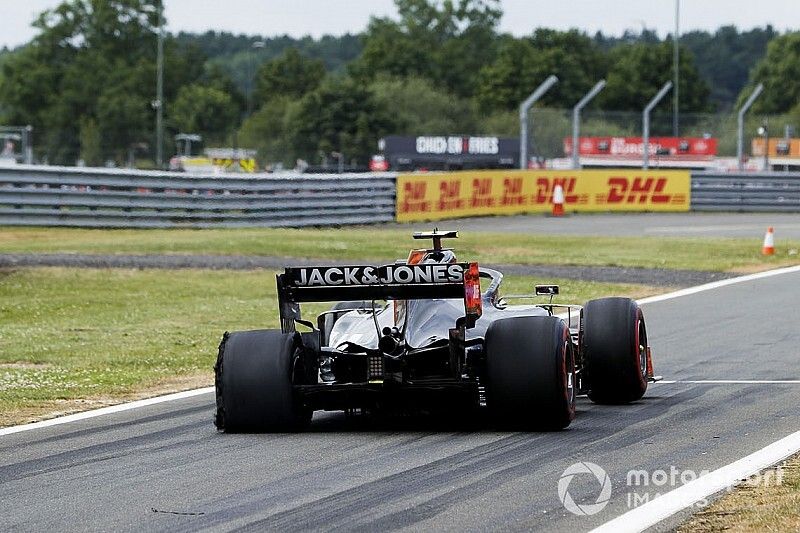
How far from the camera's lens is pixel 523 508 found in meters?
6.61

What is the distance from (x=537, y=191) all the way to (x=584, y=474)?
3328 cm

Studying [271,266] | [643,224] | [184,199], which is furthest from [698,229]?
[271,266]

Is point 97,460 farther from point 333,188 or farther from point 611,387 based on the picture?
point 333,188

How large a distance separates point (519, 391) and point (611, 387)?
1.58 meters

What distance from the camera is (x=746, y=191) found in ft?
135

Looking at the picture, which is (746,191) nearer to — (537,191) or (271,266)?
(537,191)

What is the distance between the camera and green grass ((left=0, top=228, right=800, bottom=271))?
24922 millimetres

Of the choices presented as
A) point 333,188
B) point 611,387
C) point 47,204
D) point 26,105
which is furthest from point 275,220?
point 26,105

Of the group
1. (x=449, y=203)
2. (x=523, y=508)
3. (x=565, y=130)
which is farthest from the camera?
(x=565, y=130)

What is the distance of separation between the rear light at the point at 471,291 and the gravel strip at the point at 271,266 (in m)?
12.4

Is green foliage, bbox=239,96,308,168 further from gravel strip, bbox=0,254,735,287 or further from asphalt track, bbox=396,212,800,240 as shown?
gravel strip, bbox=0,254,735,287

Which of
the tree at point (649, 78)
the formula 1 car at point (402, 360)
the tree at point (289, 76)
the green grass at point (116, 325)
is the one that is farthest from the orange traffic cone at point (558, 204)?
the tree at point (289, 76)

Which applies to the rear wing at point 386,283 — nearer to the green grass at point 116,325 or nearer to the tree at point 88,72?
the green grass at point 116,325

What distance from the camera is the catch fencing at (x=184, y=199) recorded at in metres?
27.9
